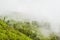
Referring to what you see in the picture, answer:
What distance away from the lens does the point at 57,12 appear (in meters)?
4.04

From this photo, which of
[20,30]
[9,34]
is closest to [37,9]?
[20,30]

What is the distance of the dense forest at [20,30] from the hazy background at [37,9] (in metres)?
0.22

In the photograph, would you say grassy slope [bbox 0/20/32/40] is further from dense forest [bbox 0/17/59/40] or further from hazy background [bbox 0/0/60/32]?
hazy background [bbox 0/0/60/32]

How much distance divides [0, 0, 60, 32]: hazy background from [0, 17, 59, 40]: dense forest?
0.22 m

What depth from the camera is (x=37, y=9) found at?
4102 millimetres

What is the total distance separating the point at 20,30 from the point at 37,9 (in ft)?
3.06

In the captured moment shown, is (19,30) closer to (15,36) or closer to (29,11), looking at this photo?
(15,36)

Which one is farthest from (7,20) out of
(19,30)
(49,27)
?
(49,27)

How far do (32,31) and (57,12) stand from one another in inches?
34.4

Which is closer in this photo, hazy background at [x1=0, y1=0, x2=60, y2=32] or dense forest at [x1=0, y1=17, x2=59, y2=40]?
dense forest at [x1=0, y1=17, x2=59, y2=40]

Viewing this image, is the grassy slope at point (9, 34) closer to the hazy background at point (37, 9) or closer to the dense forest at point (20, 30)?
the dense forest at point (20, 30)

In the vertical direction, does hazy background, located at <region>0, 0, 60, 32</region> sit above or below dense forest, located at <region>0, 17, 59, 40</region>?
above

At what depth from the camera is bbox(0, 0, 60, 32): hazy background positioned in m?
3.68

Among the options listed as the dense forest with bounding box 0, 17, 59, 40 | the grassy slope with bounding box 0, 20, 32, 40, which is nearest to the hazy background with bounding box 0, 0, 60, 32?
the dense forest with bounding box 0, 17, 59, 40
